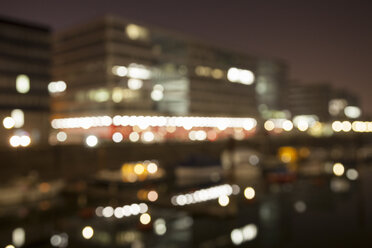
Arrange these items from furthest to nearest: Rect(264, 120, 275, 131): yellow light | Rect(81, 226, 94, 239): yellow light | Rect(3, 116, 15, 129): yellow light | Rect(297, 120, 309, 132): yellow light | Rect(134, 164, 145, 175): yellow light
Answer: Rect(297, 120, 309, 132): yellow light < Rect(264, 120, 275, 131): yellow light < Rect(3, 116, 15, 129): yellow light < Rect(134, 164, 145, 175): yellow light < Rect(81, 226, 94, 239): yellow light

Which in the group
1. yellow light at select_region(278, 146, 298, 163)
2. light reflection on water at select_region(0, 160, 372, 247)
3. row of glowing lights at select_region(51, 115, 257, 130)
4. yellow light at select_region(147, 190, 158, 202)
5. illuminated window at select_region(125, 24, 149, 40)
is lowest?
light reflection on water at select_region(0, 160, 372, 247)

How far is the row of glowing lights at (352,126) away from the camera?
17362cm

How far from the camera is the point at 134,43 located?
290ft

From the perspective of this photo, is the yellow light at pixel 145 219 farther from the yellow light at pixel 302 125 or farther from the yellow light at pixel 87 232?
the yellow light at pixel 302 125

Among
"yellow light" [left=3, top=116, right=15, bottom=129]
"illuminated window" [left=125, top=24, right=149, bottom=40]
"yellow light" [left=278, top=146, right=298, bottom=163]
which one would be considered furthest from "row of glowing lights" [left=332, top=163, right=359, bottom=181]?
"illuminated window" [left=125, top=24, right=149, bottom=40]

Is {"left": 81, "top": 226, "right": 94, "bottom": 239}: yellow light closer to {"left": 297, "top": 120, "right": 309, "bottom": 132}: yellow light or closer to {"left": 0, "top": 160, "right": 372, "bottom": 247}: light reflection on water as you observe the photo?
{"left": 0, "top": 160, "right": 372, "bottom": 247}: light reflection on water

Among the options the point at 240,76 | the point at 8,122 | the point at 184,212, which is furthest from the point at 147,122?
the point at 184,212

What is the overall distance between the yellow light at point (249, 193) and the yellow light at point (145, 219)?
39.7 ft

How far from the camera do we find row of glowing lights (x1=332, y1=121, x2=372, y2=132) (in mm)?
173625

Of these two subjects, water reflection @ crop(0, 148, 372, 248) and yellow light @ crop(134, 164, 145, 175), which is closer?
water reflection @ crop(0, 148, 372, 248)

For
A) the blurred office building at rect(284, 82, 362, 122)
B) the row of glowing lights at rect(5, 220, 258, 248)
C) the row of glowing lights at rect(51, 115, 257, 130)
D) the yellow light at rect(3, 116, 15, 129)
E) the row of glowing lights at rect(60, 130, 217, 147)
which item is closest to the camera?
the row of glowing lights at rect(5, 220, 258, 248)

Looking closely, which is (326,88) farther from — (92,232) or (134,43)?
(92,232)

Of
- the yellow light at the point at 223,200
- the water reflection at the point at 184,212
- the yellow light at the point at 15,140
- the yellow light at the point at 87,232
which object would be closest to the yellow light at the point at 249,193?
the water reflection at the point at 184,212

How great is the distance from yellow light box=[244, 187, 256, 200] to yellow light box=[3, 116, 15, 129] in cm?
3958
